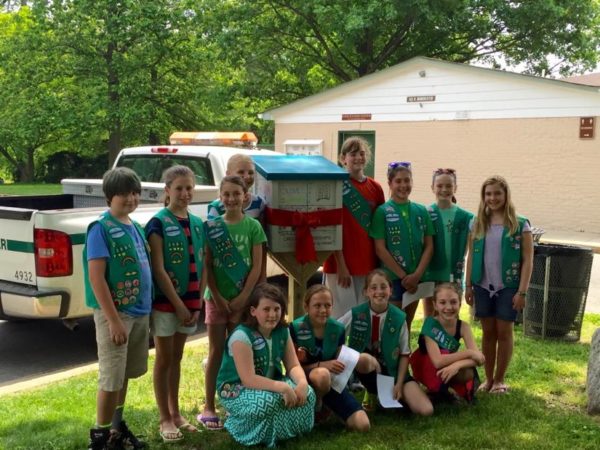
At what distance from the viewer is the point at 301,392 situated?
3.59 meters

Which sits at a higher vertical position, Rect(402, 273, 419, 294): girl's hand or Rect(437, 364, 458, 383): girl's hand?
Rect(402, 273, 419, 294): girl's hand

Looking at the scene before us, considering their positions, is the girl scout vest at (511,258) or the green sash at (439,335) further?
the girl scout vest at (511,258)

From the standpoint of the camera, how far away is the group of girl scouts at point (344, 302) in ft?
11.9

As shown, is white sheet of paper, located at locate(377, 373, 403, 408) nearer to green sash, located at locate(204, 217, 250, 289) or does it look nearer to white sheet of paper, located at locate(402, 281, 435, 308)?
white sheet of paper, located at locate(402, 281, 435, 308)

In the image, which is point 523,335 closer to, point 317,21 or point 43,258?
point 43,258

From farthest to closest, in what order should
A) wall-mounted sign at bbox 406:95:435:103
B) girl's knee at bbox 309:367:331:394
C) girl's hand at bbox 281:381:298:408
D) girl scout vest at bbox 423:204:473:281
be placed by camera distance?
Answer: wall-mounted sign at bbox 406:95:435:103 → girl scout vest at bbox 423:204:473:281 → girl's knee at bbox 309:367:331:394 → girl's hand at bbox 281:381:298:408

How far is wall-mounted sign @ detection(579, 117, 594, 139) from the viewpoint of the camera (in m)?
14.4

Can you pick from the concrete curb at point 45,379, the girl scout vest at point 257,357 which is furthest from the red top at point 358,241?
the concrete curb at point 45,379

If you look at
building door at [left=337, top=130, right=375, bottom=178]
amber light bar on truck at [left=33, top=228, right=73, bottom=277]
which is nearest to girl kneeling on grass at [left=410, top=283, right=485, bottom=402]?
amber light bar on truck at [left=33, top=228, right=73, bottom=277]

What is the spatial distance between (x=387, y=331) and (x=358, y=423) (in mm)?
649

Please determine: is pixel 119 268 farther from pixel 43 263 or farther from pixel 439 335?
pixel 439 335

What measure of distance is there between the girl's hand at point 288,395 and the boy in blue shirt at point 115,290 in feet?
2.69

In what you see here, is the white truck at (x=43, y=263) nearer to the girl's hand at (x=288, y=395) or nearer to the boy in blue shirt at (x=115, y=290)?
the boy in blue shirt at (x=115, y=290)

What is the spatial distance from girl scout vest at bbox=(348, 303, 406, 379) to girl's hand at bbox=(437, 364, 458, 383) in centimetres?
29
